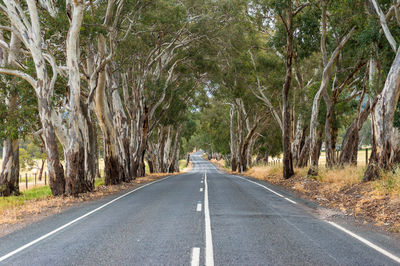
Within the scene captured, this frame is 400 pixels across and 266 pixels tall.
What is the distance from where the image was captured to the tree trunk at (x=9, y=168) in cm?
1794

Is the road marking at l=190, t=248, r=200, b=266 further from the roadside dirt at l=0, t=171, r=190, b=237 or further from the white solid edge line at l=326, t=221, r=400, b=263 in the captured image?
the roadside dirt at l=0, t=171, r=190, b=237

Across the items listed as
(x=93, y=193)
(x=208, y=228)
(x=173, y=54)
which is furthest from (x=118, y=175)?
(x=208, y=228)

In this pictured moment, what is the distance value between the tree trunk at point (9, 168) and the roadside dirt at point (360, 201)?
13.9m

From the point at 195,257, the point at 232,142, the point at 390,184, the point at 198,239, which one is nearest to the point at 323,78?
the point at 390,184

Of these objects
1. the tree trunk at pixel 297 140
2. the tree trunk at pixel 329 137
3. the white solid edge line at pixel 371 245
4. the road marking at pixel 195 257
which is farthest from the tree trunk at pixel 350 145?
the road marking at pixel 195 257

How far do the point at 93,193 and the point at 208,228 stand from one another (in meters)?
9.81

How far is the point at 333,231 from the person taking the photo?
303 inches

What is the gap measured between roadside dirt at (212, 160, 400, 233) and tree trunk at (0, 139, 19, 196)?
45.8ft

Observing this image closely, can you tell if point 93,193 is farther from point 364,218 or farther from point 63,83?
point 364,218

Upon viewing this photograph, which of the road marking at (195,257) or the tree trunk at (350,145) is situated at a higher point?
the tree trunk at (350,145)

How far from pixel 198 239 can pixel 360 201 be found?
644 cm

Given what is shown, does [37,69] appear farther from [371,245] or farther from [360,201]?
[371,245]

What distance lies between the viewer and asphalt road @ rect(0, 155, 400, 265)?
574 cm

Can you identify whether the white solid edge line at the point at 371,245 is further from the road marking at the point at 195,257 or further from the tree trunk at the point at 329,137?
the tree trunk at the point at 329,137
